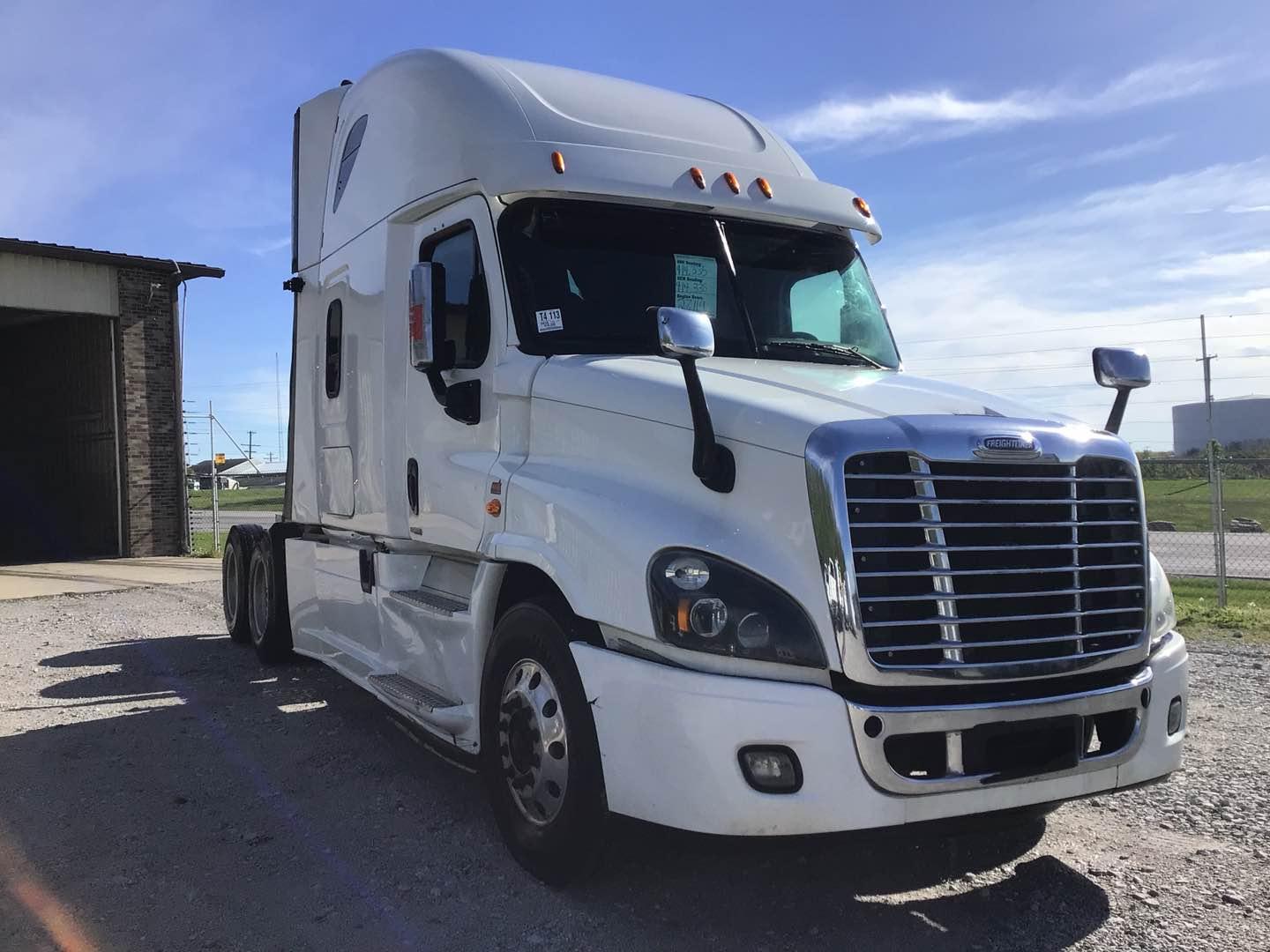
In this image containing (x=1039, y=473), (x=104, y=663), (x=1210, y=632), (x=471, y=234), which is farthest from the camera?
(x=1210, y=632)

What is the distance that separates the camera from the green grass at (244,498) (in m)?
42.9

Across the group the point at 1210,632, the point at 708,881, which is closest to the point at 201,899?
the point at 708,881

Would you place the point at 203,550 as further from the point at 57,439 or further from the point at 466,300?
the point at 466,300

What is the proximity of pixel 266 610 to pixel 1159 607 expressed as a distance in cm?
669

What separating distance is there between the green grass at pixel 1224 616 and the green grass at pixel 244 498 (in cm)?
2997

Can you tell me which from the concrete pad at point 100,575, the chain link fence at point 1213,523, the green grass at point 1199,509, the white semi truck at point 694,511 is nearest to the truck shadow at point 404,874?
the white semi truck at point 694,511

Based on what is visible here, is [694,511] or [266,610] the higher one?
[694,511]

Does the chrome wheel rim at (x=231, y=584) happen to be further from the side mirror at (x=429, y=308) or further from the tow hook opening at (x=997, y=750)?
the tow hook opening at (x=997, y=750)

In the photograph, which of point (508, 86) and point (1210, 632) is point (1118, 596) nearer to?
point (508, 86)

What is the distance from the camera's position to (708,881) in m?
4.04

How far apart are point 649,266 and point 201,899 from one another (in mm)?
3121

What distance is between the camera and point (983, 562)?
11.1 ft

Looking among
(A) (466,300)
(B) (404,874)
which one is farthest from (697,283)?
(B) (404,874)

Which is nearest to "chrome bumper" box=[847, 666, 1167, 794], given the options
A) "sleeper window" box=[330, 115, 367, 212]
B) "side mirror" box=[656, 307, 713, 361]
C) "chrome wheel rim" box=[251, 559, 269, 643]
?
"side mirror" box=[656, 307, 713, 361]
